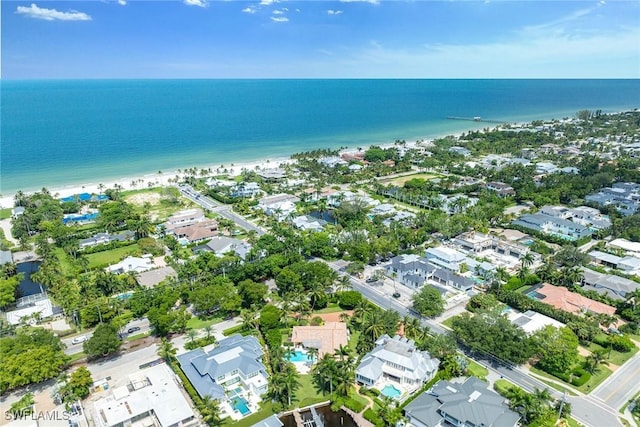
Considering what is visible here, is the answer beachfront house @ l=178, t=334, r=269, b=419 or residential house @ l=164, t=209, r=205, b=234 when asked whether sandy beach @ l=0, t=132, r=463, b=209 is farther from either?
beachfront house @ l=178, t=334, r=269, b=419

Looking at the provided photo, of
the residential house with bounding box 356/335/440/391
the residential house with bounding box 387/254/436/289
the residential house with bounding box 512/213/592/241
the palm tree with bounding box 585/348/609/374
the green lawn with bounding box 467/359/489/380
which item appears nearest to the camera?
the residential house with bounding box 356/335/440/391

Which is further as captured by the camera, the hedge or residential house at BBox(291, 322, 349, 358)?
residential house at BBox(291, 322, 349, 358)

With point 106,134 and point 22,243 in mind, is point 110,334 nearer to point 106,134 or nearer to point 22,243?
point 22,243

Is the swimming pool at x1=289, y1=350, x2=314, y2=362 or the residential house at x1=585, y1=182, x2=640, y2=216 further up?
the residential house at x1=585, y1=182, x2=640, y2=216

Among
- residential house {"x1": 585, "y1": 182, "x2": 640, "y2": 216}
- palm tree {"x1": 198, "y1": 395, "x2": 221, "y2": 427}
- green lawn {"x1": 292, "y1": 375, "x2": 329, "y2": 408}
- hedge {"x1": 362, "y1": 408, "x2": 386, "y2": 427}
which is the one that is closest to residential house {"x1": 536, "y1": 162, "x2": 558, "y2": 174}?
residential house {"x1": 585, "y1": 182, "x2": 640, "y2": 216}

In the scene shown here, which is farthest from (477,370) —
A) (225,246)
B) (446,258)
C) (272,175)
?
(272,175)

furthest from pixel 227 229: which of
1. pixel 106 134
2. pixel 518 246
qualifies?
pixel 106 134
